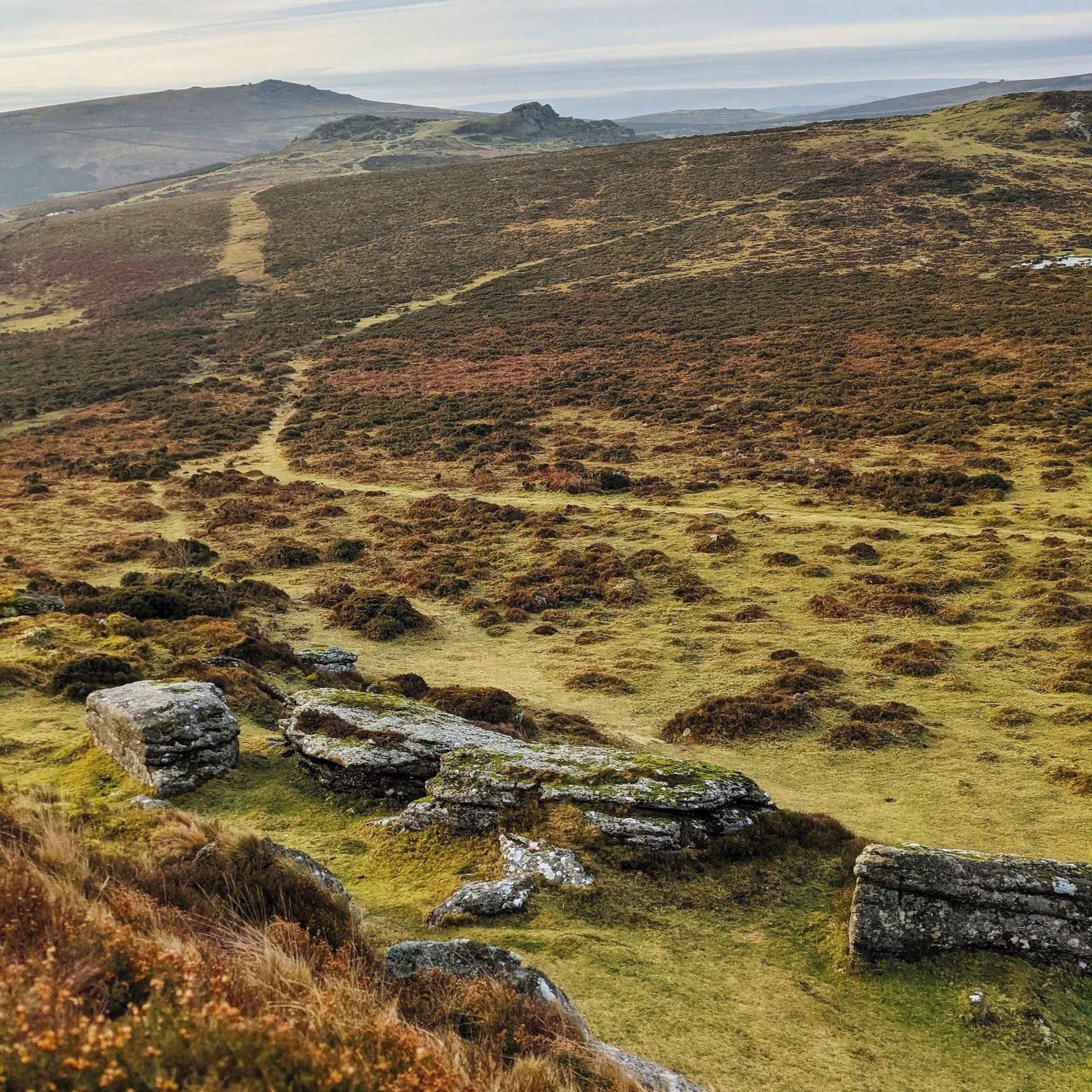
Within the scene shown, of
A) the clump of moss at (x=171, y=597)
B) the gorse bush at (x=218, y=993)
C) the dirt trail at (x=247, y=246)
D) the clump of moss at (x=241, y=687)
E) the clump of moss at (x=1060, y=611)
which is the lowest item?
the clump of moss at (x=1060, y=611)

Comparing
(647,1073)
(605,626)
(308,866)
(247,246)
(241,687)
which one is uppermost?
(247,246)

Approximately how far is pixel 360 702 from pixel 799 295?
6074 centimetres

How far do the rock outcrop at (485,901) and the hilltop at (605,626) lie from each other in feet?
0.39

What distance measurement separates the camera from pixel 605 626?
22625 mm

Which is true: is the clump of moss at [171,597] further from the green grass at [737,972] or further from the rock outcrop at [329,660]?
the green grass at [737,972]

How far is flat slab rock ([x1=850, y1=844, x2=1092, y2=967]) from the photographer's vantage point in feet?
26.3

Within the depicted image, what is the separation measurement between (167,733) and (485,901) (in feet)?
16.4

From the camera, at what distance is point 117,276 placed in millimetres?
96188

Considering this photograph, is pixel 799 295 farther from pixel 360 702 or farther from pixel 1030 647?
pixel 360 702

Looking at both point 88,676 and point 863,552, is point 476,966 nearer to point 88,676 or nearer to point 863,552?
point 88,676

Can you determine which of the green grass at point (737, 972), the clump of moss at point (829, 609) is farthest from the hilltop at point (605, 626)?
the clump of moss at point (829, 609)

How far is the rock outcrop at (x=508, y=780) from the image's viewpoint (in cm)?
999

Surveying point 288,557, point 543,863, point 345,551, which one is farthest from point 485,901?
point 288,557

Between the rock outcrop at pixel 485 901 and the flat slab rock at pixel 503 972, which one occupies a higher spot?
the flat slab rock at pixel 503 972
